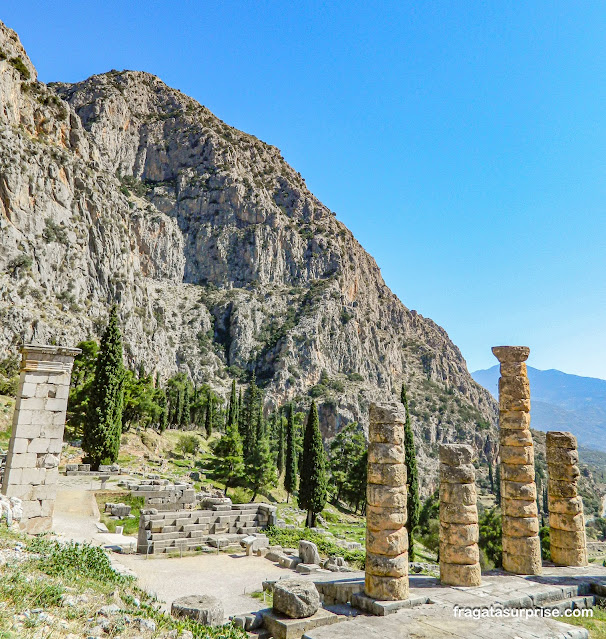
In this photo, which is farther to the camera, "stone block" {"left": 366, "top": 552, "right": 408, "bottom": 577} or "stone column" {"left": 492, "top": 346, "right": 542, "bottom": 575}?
"stone column" {"left": 492, "top": 346, "right": 542, "bottom": 575}

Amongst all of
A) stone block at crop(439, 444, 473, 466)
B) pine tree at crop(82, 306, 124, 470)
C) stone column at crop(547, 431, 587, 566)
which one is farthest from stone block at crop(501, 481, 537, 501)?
pine tree at crop(82, 306, 124, 470)

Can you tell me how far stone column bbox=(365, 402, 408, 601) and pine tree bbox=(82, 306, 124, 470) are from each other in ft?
74.4

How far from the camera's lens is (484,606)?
29.2 ft

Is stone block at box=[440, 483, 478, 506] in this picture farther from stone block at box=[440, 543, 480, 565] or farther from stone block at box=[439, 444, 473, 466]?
stone block at box=[440, 543, 480, 565]

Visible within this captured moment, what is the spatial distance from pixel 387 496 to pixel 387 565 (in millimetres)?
1356

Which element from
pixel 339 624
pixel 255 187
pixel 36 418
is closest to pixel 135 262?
pixel 255 187

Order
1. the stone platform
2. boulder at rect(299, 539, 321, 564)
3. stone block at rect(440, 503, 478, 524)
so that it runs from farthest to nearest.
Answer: boulder at rect(299, 539, 321, 564) < stone block at rect(440, 503, 478, 524) < the stone platform

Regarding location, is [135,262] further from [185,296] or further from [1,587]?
[1,587]

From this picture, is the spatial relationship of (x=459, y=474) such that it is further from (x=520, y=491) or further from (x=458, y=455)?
(x=520, y=491)

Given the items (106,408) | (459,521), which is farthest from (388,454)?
(106,408)

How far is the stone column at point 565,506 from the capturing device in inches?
510

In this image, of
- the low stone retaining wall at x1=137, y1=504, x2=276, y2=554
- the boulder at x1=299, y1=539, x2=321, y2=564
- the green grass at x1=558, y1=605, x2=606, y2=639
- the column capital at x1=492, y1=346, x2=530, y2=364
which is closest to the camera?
the green grass at x1=558, y1=605, x2=606, y2=639

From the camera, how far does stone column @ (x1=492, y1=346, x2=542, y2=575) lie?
12023 millimetres

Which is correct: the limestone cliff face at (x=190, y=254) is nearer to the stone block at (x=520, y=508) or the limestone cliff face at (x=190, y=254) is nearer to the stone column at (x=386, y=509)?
the stone column at (x=386, y=509)
